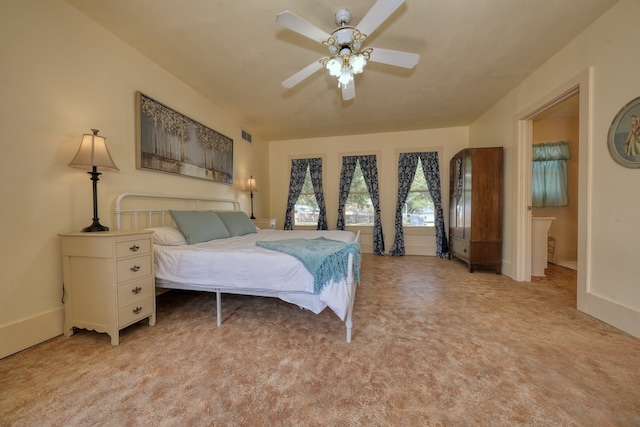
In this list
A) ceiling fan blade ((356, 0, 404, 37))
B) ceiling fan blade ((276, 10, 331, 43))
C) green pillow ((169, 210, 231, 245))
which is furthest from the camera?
green pillow ((169, 210, 231, 245))

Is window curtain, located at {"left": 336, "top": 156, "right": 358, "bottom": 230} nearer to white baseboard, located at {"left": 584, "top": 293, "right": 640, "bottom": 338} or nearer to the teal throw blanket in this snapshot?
the teal throw blanket

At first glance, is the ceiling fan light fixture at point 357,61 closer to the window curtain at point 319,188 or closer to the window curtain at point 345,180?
the window curtain at point 345,180

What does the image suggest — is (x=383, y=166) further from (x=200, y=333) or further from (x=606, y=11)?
(x=200, y=333)

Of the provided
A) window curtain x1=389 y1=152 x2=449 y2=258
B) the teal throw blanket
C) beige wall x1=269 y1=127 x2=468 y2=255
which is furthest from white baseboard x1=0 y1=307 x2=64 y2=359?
window curtain x1=389 y1=152 x2=449 y2=258

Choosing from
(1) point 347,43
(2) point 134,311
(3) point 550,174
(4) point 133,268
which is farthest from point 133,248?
(3) point 550,174

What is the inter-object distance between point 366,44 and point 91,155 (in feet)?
8.32

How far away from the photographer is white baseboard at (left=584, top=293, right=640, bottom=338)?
1.76 m

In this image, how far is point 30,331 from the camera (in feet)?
5.41

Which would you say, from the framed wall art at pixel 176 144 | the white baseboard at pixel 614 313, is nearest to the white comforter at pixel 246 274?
the framed wall art at pixel 176 144

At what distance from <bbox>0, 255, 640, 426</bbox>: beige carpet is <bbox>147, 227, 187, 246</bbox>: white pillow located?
66 centimetres

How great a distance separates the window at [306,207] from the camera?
5570mm

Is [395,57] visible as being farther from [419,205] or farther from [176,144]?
[419,205]

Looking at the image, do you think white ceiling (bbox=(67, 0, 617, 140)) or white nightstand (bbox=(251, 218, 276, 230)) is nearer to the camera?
white ceiling (bbox=(67, 0, 617, 140))

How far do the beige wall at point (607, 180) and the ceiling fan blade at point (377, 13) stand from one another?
1.92 m
